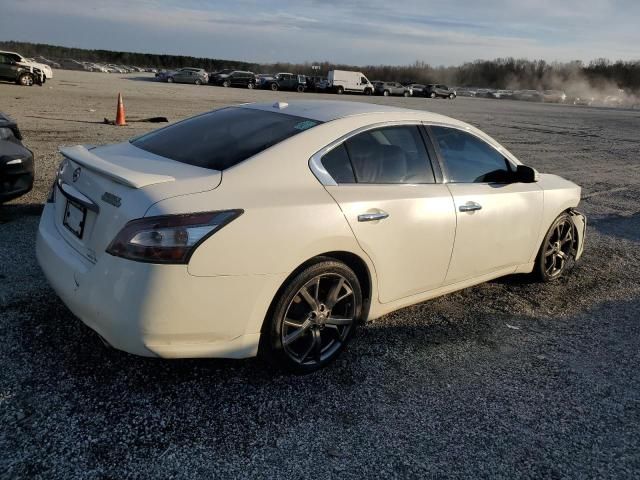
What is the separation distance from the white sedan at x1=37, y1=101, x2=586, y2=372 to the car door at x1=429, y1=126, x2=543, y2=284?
0.05ft

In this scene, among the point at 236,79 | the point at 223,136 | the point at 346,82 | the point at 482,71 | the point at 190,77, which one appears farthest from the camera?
the point at 482,71

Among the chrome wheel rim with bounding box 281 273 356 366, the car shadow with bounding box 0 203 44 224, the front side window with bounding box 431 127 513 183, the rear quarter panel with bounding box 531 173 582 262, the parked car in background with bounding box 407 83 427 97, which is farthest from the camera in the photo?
the parked car in background with bounding box 407 83 427 97

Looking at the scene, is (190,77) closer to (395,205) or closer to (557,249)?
(557,249)

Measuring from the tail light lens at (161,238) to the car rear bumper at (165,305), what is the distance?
4 cm

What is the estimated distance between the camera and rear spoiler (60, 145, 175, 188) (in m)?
2.78

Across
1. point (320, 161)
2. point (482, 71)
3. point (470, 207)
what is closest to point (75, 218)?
point (320, 161)

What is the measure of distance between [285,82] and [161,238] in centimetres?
4840

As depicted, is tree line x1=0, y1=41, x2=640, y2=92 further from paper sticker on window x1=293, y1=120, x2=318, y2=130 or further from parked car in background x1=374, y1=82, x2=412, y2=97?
paper sticker on window x1=293, y1=120, x2=318, y2=130

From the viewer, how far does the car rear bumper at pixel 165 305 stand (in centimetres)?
259

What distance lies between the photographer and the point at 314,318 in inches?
128

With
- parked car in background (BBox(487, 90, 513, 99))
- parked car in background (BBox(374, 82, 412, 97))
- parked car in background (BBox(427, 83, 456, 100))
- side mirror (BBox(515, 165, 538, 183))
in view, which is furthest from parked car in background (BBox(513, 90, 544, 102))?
side mirror (BBox(515, 165, 538, 183))

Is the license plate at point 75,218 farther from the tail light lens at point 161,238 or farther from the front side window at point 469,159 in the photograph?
the front side window at point 469,159

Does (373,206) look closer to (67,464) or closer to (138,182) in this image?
(138,182)

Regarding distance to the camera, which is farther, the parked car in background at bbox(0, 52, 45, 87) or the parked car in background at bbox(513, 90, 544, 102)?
the parked car in background at bbox(513, 90, 544, 102)
